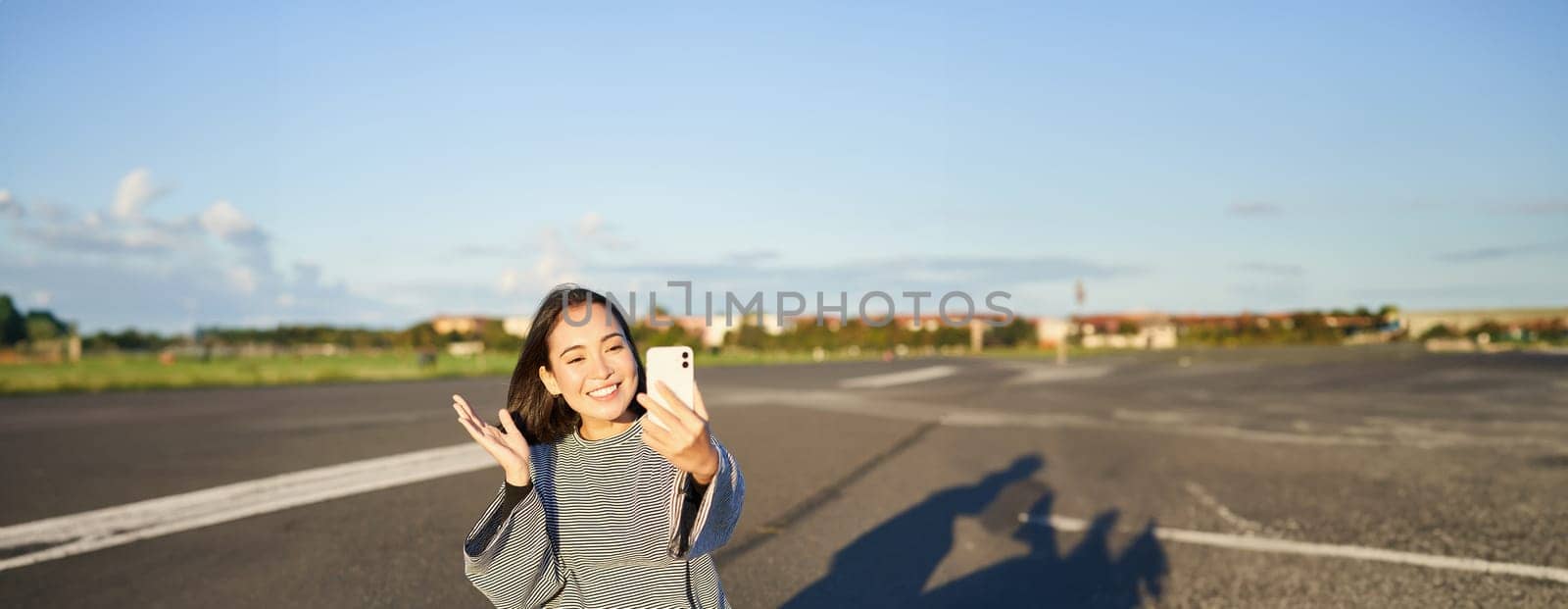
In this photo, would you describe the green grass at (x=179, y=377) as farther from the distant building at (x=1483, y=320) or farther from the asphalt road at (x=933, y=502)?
the distant building at (x=1483, y=320)

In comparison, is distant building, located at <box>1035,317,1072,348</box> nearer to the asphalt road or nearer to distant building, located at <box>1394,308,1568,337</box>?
distant building, located at <box>1394,308,1568,337</box>

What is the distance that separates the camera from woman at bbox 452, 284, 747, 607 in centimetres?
232

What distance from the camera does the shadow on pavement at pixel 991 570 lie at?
209 inches

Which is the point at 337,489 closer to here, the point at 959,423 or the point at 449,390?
the point at 959,423

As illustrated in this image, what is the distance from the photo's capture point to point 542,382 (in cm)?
255

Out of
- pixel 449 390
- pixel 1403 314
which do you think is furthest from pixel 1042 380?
pixel 1403 314

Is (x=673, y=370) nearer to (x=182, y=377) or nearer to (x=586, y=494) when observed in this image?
(x=586, y=494)

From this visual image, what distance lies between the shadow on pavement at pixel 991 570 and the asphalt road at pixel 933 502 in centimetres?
3

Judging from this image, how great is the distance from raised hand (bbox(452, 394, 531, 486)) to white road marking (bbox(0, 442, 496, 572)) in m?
4.98

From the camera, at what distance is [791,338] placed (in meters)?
57.5

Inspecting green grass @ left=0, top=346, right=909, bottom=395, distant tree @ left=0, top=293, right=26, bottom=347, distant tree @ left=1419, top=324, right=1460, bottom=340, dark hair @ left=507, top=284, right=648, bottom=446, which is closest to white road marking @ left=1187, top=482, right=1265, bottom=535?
dark hair @ left=507, top=284, right=648, bottom=446

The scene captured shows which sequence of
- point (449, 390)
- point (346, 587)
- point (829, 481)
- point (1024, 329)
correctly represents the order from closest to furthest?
1. point (346, 587)
2. point (829, 481)
3. point (449, 390)
4. point (1024, 329)

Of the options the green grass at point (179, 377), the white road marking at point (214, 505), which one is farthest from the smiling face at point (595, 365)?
the green grass at point (179, 377)

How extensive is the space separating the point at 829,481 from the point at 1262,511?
144 inches
